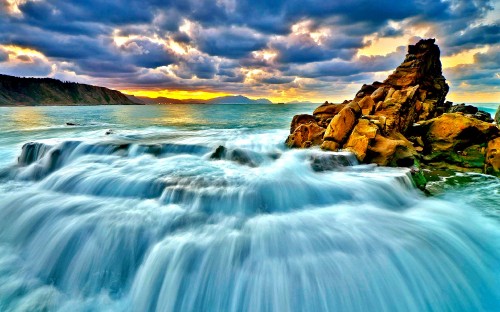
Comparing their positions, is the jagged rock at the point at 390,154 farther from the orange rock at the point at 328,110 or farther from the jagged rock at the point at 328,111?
the orange rock at the point at 328,110

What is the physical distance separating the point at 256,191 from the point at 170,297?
168 inches

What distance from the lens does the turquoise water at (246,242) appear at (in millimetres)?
4609

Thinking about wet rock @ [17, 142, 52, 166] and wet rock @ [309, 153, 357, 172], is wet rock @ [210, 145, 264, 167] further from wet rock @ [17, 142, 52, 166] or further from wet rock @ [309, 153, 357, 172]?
wet rock @ [17, 142, 52, 166]

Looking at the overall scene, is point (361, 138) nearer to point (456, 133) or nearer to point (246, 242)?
point (456, 133)

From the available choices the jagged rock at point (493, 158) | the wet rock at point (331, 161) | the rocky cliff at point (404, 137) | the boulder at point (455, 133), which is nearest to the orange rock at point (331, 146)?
the rocky cliff at point (404, 137)

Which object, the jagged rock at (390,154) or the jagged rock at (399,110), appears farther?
the jagged rock at (399,110)

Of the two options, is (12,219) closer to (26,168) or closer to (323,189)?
(26,168)

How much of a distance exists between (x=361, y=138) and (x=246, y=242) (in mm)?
7833

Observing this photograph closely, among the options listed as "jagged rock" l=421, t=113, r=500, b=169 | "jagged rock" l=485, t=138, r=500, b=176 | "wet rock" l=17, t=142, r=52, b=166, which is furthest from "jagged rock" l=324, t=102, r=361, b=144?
"wet rock" l=17, t=142, r=52, b=166

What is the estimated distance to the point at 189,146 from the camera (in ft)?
48.0

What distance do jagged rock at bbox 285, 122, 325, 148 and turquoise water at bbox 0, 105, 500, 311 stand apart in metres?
4.12

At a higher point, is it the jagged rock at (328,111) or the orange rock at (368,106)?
the orange rock at (368,106)

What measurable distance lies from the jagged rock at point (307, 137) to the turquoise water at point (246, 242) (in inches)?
162

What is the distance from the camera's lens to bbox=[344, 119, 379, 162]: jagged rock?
11273mm
